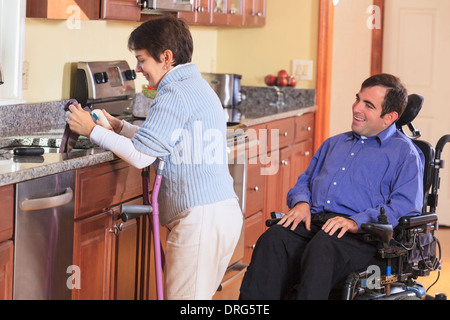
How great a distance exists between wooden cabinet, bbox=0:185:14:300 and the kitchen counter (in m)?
0.04

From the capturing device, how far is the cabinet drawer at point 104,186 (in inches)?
91.0

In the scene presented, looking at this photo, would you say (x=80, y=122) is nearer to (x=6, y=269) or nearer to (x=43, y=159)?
(x=43, y=159)

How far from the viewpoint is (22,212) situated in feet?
6.60

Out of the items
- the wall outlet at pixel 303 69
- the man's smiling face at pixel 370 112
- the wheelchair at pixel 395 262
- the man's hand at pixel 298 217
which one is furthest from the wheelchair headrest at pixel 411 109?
the wall outlet at pixel 303 69

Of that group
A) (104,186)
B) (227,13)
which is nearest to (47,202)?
(104,186)

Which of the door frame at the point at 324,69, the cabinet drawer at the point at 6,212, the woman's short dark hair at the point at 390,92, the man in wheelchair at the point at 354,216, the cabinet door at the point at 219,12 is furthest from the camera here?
the door frame at the point at 324,69

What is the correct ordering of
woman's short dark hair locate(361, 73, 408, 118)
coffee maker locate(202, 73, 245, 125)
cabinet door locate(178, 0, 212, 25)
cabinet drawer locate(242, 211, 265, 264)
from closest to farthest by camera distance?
woman's short dark hair locate(361, 73, 408, 118) < cabinet door locate(178, 0, 212, 25) < cabinet drawer locate(242, 211, 265, 264) < coffee maker locate(202, 73, 245, 125)

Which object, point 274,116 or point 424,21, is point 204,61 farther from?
point 424,21

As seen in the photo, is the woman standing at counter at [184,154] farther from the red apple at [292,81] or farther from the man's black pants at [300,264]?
the red apple at [292,81]

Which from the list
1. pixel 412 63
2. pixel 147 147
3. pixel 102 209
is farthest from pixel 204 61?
pixel 147 147

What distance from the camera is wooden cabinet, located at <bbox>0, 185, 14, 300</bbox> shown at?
1926mm

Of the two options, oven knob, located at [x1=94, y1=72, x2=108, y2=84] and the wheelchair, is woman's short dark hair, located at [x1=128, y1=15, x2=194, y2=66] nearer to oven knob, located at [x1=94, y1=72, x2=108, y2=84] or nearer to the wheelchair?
the wheelchair

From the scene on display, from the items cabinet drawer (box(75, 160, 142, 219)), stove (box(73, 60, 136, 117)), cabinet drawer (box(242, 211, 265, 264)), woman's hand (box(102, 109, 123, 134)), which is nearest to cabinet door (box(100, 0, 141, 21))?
stove (box(73, 60, 136, 117))

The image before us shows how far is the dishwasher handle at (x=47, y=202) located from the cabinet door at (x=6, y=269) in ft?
0.37
